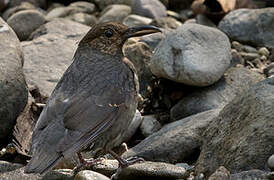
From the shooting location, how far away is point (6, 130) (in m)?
6.31

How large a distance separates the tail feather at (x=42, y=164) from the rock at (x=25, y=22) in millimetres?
4603

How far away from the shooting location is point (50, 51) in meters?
7.93

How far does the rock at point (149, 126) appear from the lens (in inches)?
262

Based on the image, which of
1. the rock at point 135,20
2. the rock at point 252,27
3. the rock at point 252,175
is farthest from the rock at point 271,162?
the rock at point 135,20

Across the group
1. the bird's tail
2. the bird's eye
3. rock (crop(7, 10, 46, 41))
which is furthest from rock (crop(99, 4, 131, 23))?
the bird's tail

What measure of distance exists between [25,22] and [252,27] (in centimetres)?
319

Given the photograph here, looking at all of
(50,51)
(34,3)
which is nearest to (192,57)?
(50,51)

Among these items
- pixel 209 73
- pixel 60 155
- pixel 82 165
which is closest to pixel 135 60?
pixel 209 73

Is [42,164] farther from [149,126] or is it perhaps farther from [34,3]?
[34,3]

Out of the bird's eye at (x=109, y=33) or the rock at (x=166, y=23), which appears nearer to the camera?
the bird's eye at (x=109, y=33)

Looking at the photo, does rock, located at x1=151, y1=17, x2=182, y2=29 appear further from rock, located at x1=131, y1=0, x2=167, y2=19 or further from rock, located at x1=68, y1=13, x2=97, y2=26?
rock, located at x1=68, y1=13, x2=97, y2=26

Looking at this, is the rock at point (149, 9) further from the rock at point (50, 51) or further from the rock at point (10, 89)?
the rock at point (10, 89)

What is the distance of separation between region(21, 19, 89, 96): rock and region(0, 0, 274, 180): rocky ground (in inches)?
0.5

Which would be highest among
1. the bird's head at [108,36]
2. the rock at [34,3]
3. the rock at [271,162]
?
the bird's head at [108,36]
